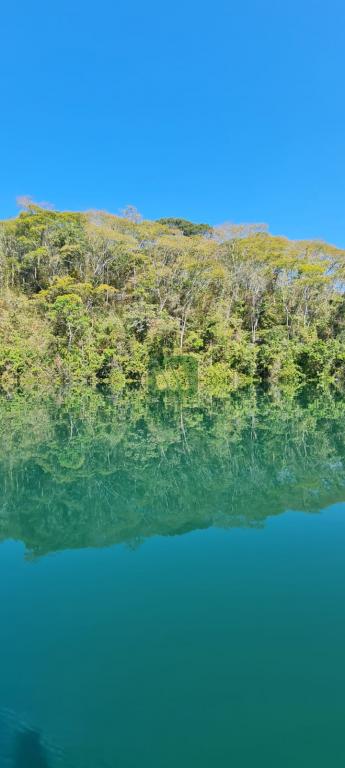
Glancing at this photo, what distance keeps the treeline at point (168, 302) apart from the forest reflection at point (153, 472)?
901cm

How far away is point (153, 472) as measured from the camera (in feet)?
22.1

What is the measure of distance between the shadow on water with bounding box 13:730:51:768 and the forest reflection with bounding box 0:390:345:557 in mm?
2168

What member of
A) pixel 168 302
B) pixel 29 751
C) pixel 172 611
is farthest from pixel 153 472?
pixel 168 302

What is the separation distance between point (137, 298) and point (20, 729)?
22888mm

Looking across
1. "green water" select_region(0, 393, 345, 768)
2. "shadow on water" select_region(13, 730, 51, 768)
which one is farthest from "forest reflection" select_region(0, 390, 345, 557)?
"shadow on water" select_region(13, 730, 51, 768)

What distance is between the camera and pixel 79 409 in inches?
516

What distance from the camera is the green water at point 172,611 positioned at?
211 cm

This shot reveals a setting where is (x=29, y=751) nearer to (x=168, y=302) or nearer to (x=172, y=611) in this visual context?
(x=172, y=611)

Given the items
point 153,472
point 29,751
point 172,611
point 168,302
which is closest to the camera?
point 29,751

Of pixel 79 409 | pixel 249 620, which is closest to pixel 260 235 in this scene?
pixel 79 409

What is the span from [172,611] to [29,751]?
1328mm

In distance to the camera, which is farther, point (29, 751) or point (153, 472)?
point (153, 472)

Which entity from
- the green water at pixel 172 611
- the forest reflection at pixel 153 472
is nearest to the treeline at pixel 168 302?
the forest reflection at pixel 153 472

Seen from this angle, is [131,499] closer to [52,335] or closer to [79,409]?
[79,409]
